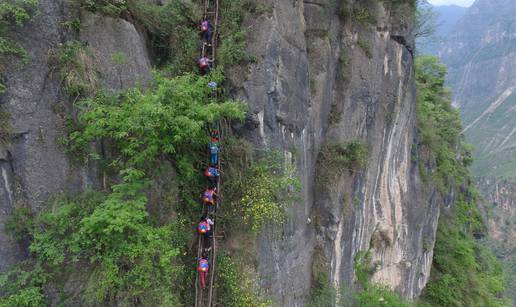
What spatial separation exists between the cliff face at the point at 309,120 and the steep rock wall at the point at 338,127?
1.5 inches

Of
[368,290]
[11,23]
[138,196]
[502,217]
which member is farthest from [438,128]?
[502,217]

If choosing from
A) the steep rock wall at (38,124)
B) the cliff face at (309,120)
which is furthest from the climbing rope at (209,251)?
the steep rock wall at (38,124)

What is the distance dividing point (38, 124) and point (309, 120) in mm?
6710

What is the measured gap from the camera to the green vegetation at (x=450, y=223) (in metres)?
18.0

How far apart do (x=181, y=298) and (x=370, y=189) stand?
8236 mm

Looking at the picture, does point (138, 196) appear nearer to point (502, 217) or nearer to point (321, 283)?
point (321, 283)

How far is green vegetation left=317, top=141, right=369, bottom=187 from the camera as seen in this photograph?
10.9 metres

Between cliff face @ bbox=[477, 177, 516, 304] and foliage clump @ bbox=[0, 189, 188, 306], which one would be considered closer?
foliage clump @ bbox=[0, 189, 188, 306]

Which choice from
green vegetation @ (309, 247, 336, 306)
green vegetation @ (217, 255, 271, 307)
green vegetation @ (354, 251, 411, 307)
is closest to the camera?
green vegetation @ (217, 255, 271, 307)

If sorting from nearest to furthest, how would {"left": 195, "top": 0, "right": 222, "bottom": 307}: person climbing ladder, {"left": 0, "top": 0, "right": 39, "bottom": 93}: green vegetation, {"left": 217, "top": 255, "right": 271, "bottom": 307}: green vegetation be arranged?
{"left": 0, "top": 0, "right": 39, "bottom": 93}: green vegetation
{"left": 217, "top": 255, "right": 271, "bottom": 307}: green vegetation
{"left": 195, "top": 0, "right": 222, "bottom": 307}: person climbing ladder

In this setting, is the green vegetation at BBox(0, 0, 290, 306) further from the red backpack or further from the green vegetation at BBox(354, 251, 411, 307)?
the green vegetation at BBox(354, 251, 411, 307)

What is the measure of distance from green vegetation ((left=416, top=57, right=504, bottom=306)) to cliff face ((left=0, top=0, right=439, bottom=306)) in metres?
3.63

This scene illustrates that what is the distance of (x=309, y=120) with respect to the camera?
9992mm

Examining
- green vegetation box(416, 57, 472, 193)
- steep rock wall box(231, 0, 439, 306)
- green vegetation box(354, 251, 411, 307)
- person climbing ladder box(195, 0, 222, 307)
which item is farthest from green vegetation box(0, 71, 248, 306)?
green vegetation box(416, 57, 472, 193)
